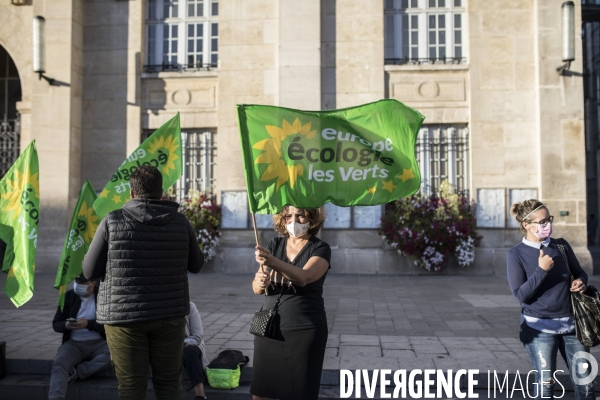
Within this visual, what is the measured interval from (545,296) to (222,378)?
3.02 m

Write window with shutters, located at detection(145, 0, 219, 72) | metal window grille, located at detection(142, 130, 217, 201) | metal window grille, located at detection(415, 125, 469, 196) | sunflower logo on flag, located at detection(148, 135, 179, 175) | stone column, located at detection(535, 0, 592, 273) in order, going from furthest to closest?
1. window with shutters, located at detection(145, 0, 219, 72)
2. metal window grille, located at detection(142, 130, 217, 201)
3. metal window grille, located at detection(415, 125, 469, 196)
4. stone column, located at detection(535, 0, 592, 273)
5. sunflower logo on flag, located at detection(148, 135, 179, 175)

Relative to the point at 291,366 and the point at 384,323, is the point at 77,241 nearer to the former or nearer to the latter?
the point at 291,366

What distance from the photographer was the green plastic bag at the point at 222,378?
537 cm

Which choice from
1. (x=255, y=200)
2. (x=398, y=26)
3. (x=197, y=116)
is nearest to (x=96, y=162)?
(x=197, y=116)

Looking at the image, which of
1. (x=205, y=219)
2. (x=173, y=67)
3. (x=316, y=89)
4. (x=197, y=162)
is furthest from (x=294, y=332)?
(x=173, y=67)

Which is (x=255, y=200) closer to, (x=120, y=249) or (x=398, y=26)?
(x=120, y=249)

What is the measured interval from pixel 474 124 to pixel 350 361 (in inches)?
366

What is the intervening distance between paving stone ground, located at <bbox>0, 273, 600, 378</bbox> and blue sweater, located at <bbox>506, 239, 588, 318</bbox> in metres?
1.82

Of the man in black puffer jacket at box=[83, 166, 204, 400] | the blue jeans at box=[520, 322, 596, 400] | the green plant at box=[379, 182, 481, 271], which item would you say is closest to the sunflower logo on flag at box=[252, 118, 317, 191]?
the man in black puffer jacket at box=[83, 166, 204, 400]

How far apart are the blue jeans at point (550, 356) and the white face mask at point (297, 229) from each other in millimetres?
1759

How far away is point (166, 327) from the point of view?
364cm

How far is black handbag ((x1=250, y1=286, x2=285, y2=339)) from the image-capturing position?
3.58m

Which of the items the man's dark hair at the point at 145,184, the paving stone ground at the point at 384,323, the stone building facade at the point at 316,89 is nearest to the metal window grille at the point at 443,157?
the stone building facade at the point at 316,89

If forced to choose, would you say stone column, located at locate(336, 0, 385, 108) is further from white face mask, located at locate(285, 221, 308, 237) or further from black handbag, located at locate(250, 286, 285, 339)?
black handbag, located at locate(250, 286, 285, 339)
